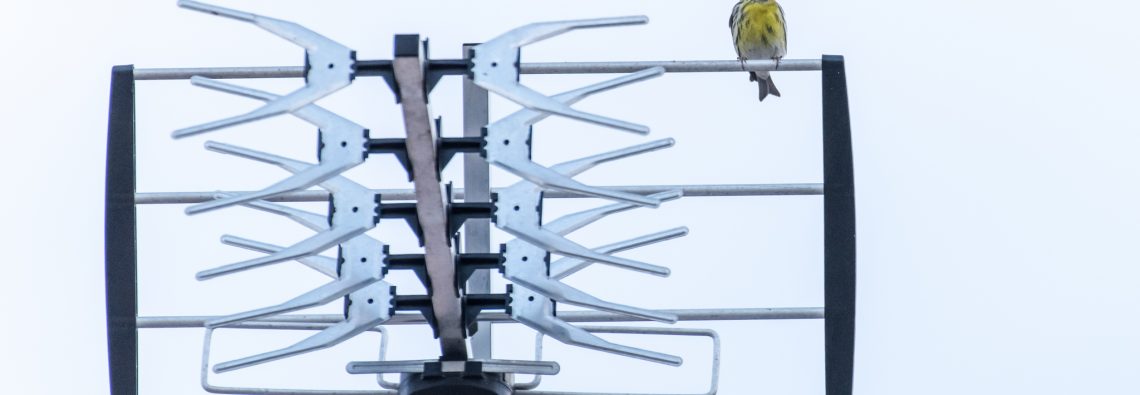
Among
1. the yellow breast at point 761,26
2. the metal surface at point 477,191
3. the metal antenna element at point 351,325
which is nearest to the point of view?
the metal antenna element at point 351,325

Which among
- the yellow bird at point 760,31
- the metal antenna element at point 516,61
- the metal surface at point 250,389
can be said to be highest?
the yellow bird at point 760,31

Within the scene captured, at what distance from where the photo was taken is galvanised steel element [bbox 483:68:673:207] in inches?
242

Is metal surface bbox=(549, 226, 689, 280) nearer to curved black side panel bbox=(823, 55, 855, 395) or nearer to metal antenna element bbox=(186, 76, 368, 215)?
curved black side panel bbox=(823, 55, 855, 395)

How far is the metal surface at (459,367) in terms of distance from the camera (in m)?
6.93

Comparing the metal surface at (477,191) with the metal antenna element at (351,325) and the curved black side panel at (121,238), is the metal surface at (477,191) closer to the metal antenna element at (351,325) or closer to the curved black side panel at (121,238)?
the metal antenna element at (351,325)

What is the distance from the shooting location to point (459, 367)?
6.94 metres

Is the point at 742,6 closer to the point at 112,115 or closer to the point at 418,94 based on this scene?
the point at 112,115

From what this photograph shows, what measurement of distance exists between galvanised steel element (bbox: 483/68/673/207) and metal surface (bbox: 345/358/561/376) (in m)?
0.89

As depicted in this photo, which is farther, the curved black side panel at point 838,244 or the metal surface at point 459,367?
the curved black side panel at point 838,244

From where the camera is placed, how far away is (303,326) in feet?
25.6

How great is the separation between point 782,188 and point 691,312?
56 centimetres

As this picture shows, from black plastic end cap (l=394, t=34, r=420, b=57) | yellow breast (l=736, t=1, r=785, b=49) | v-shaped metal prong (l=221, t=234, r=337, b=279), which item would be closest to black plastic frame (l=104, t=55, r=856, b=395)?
v-shaped metal prong (l=221, t=234, r=337, b=279)

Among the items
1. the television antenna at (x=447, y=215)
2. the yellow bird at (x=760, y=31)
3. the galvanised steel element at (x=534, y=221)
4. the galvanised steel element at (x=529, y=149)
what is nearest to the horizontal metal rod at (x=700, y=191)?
the television antenna at (x=447, y=215)

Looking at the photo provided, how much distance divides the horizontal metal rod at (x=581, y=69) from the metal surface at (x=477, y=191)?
243 millimetres
